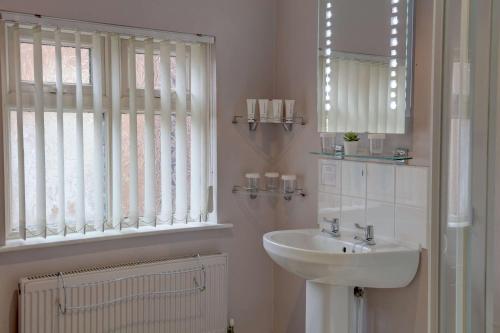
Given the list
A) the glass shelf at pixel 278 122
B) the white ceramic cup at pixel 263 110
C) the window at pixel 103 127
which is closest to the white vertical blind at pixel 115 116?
the window at pixel 103 127

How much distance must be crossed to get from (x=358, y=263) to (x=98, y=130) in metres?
1.39

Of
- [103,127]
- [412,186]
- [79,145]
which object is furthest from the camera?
[103,127]

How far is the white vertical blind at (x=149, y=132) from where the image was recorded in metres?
2.50

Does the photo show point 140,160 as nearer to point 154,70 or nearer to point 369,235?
point 154,70

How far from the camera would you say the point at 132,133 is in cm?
247

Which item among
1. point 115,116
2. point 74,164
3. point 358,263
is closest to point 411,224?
point 358,263

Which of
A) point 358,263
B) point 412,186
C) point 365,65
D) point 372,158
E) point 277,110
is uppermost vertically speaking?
point 365,65

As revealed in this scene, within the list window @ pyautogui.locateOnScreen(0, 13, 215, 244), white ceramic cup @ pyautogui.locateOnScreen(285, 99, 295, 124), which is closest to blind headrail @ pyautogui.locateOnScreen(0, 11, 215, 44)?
window @ pyautogui.locateOnScreen(0, 13, 215, 244)

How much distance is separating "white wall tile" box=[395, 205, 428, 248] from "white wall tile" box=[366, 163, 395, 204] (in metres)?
0.08

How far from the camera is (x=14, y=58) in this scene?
2188 mm

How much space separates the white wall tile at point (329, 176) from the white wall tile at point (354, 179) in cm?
4

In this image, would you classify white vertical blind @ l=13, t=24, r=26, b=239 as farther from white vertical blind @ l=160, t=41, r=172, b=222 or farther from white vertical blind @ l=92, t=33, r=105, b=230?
white vertical blind @ l=160, t=41, r=172, b=222

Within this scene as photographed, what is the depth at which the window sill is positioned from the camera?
2.21 m

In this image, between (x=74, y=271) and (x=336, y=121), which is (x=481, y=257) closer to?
(x=336, y=121)
